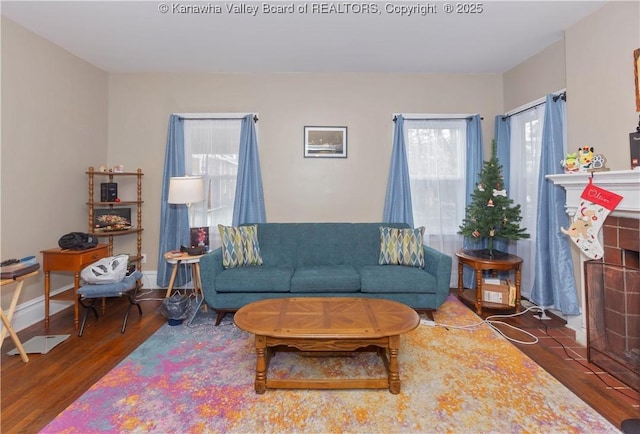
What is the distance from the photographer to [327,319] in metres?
1.96

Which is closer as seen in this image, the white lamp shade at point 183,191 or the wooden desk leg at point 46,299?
the wooden desk leg at point 46,299

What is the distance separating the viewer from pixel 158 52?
10.7 feet

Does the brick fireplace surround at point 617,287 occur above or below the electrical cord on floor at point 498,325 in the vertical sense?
above

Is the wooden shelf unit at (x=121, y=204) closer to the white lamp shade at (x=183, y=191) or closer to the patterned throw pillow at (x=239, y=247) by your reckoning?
the white lamp shade at (x=183, y=191)

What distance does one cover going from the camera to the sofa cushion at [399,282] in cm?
281

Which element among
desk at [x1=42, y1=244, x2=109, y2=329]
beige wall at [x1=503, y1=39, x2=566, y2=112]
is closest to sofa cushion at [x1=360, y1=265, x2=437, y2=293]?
beige wall at [x1=503, y1=39, x2=566, y2=112]

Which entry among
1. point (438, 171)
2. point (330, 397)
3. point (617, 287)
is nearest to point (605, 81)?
point (617, 287)

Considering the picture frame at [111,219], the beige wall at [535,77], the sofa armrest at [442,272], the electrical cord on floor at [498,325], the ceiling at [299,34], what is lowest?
the electrical cord on floor at [498,325]

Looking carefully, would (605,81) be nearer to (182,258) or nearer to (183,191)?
(183,191)

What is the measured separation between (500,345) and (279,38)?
341 centimetres

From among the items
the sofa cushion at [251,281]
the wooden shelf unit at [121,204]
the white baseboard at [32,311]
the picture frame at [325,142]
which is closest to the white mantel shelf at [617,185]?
the picture frame at [325,142]

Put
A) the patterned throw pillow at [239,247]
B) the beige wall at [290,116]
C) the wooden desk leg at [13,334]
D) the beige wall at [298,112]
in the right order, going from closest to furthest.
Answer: the wooden desk leg at [13,334]
the patterned throw pillow at [239,247]
the beige wall at [290,116]
the beige wall at [298,112]

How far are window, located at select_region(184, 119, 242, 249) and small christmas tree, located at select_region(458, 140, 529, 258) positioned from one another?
2.89m

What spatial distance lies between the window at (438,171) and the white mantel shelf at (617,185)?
137 cm
